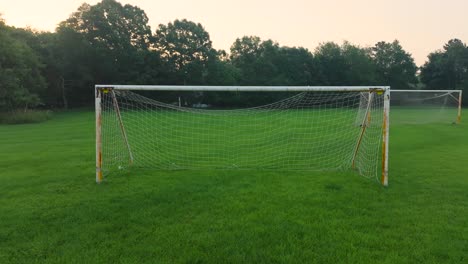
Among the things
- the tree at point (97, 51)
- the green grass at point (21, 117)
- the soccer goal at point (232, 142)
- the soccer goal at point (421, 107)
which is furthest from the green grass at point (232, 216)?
the tree at point (97, 51)

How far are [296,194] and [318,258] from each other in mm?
2312

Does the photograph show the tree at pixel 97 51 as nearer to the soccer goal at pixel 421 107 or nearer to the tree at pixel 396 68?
the soccer goal at pixel 421 107

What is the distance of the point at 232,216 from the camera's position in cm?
504

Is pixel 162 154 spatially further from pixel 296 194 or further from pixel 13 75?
pixel 13 75

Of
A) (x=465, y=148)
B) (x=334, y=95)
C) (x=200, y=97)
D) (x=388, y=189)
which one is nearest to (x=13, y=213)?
(x=388, y=189)

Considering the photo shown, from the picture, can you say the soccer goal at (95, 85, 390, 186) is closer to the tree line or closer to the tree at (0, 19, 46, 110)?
the tree at (0, 19, 46, 110)

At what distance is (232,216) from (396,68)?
194 ft

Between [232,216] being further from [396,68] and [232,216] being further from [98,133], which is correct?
[396,68]

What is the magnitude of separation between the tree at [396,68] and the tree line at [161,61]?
154 mm

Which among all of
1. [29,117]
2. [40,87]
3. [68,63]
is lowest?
[29,117]

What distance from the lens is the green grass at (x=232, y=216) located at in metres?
3.98

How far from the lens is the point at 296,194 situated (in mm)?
6117

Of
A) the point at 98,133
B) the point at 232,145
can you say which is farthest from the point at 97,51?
the point at 98,133

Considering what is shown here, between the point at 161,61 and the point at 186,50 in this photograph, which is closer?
the point at 161,61
